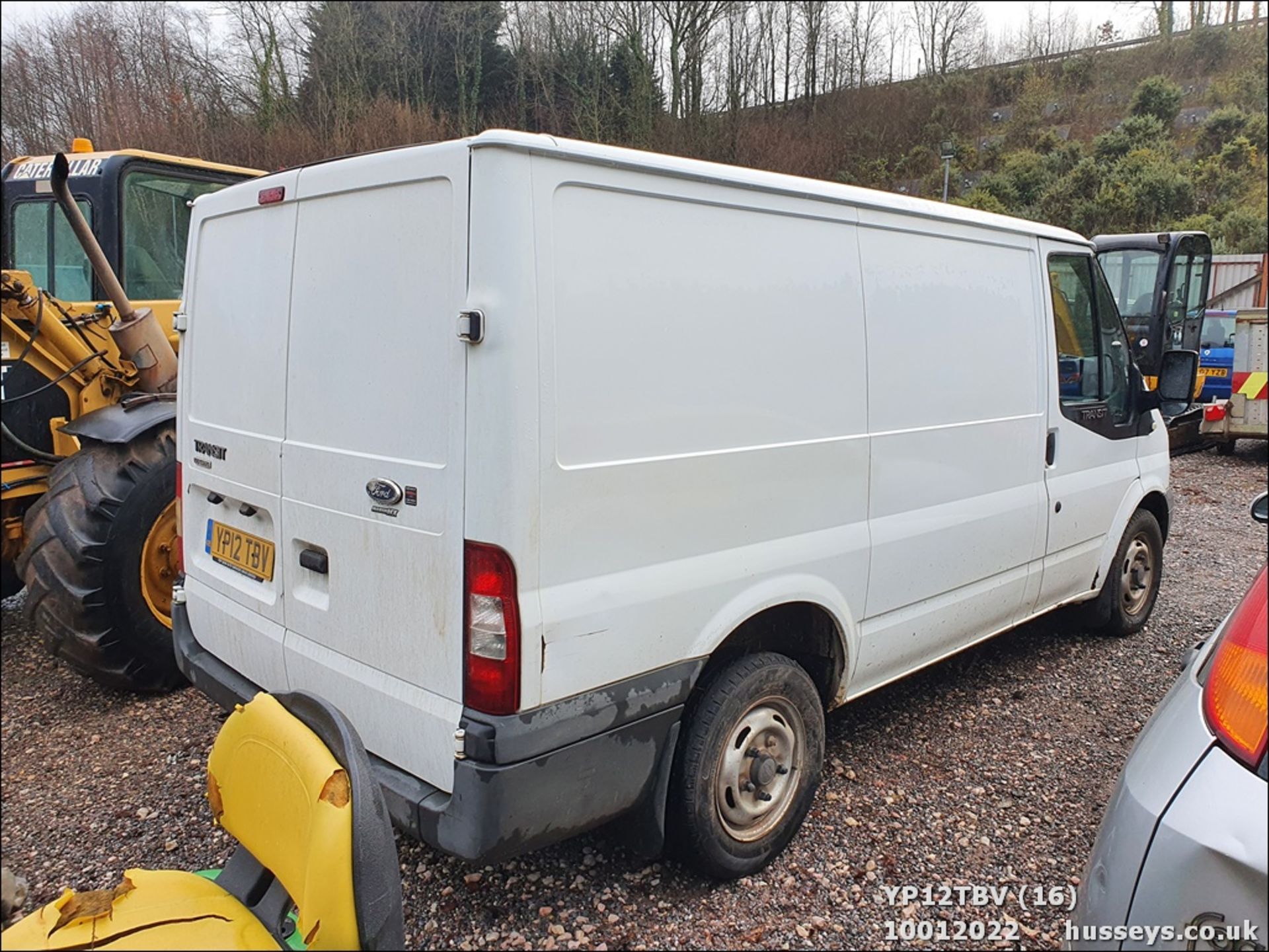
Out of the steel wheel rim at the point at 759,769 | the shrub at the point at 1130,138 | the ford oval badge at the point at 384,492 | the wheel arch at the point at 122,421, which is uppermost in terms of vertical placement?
the shrub at the point at 1130,138

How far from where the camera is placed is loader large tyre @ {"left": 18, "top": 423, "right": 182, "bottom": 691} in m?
3.86

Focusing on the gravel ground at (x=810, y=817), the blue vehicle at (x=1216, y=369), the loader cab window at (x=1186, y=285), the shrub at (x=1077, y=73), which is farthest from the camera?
the shrub at (x=1077, y=73)

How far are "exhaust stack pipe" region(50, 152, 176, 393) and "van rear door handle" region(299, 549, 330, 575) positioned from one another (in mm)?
2511

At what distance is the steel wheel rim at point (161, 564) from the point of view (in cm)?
409

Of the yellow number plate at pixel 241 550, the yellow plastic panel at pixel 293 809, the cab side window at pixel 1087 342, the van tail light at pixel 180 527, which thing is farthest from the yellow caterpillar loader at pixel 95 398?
the cab side window at pixel 1087 342

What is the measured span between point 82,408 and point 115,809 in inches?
87.7

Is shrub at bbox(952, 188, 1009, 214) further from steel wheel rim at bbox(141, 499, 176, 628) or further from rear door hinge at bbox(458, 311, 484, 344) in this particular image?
rear door hinge at bbox(458, 311, 484, 344)

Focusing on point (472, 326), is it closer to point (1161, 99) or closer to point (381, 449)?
point (381, 449)

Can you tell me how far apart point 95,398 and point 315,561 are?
2.79 metres

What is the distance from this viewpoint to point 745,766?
9.14ft

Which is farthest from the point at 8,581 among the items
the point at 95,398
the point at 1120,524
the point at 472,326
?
the point at 1120,524

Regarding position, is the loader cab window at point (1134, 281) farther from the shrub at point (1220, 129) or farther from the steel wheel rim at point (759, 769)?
the shrub at point (1220, 129)

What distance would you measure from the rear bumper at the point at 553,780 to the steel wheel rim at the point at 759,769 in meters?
0.28

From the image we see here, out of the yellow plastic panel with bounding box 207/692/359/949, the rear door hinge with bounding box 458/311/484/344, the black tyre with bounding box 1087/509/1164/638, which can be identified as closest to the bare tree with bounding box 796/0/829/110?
the black tyre with bounding box 1087/509/1164/638
